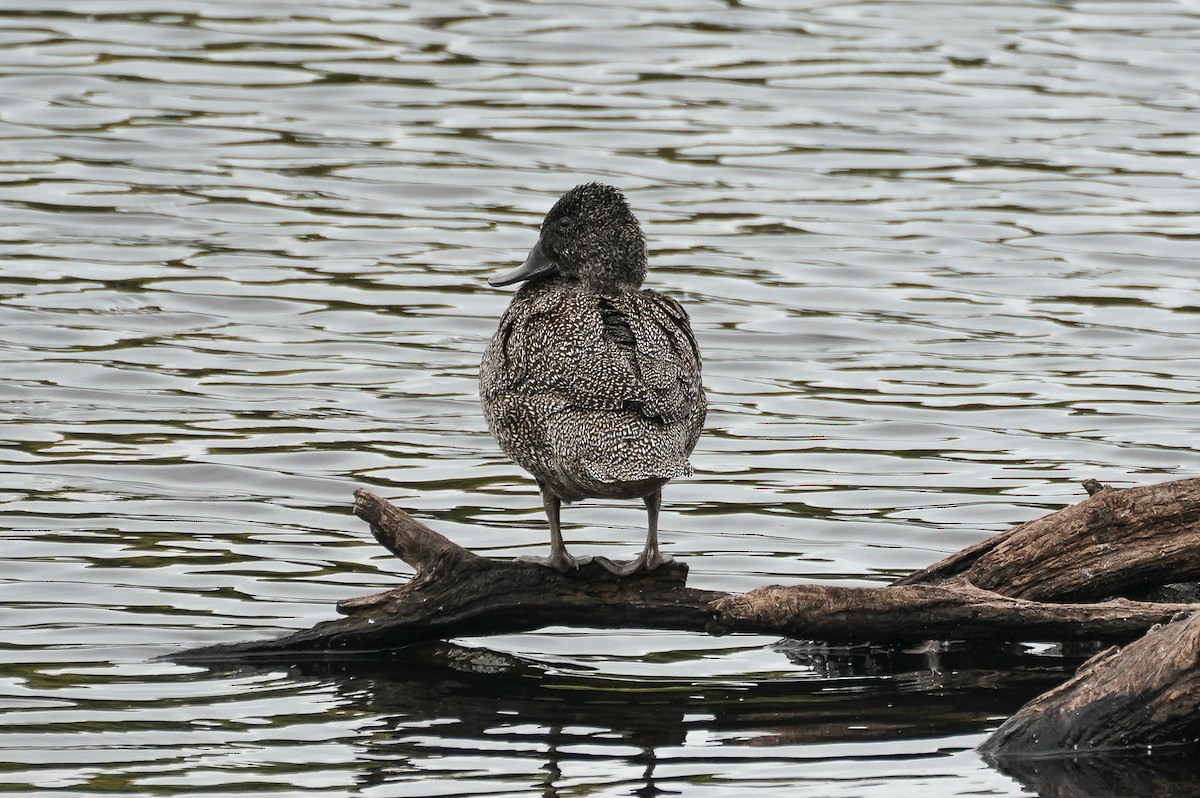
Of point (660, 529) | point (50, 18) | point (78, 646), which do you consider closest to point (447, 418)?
point (660, 529)

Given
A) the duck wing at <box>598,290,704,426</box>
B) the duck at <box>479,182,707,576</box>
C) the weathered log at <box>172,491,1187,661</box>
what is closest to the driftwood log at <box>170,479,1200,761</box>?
the weathered log at <box>172,491,1187,661</box>

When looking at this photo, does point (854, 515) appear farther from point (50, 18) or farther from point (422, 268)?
point (50, 18)

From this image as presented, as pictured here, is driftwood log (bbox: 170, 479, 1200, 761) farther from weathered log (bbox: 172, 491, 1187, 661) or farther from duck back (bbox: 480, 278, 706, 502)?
duck back (bbox: 480, 278, 706, 502)

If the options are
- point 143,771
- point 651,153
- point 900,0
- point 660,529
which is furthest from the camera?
point 900,0

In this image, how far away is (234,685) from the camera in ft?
27.5

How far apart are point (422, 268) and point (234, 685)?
760 centimetres

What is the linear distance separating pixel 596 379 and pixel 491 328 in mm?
6343

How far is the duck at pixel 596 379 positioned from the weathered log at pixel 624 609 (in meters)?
0.12

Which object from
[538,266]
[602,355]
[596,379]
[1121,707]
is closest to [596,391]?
[596,379]

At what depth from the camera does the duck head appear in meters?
9.25

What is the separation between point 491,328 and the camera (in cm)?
1452

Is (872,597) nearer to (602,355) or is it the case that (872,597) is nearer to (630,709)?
(630,709)

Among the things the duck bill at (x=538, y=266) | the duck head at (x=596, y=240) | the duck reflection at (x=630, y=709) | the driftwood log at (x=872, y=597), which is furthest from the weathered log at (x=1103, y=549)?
the duck bill at (x=538, y=266)

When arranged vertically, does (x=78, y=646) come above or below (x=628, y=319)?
below
